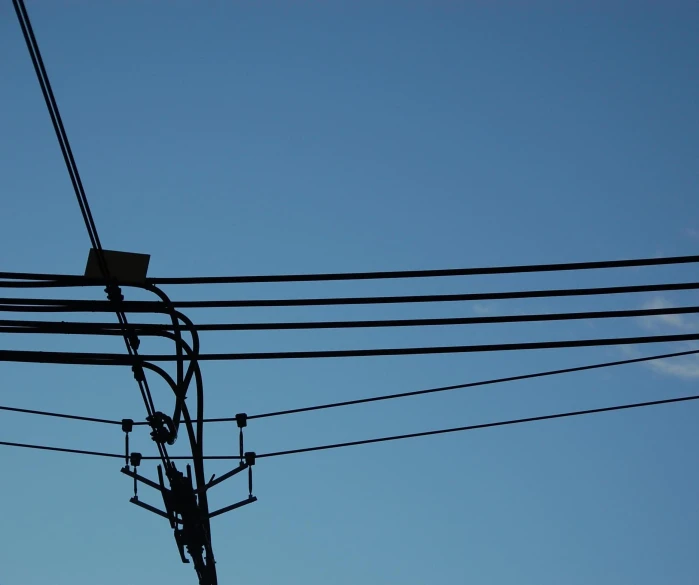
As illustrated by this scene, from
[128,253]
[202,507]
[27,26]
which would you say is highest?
[128,253]

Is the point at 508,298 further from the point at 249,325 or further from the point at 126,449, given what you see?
the point at 126,449

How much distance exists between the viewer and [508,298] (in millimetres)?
9891

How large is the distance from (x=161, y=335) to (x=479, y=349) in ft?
9.29

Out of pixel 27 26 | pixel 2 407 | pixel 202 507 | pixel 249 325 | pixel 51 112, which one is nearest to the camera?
→ pixel 27 26

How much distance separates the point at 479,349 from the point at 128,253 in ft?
10.4

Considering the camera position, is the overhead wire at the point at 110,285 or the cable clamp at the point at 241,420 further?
the cable clamp at the point at 241,420

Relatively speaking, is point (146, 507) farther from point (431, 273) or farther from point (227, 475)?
point (431, 273)

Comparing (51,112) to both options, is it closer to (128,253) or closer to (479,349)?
(128,253)

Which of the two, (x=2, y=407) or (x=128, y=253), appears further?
(x=2, y=407)

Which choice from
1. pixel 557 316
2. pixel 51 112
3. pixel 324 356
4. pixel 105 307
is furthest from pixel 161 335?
pixel 557 316

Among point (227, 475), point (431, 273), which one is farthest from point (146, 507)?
point (431, 273)

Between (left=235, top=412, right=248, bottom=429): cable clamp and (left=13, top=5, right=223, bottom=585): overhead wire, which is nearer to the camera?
(left=13, top=5, right=223, bottom=585): overhead wire

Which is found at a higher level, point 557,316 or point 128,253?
point 128,253

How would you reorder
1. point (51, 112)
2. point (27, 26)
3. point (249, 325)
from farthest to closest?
point (249, 325) → point (51, 112) → point (27, 26)
